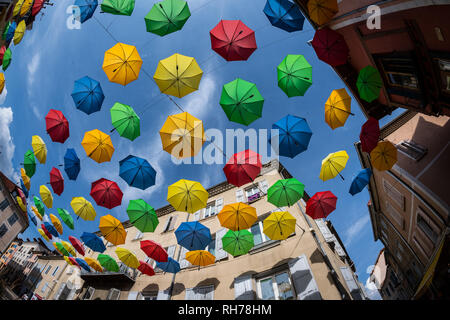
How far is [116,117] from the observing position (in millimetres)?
8156

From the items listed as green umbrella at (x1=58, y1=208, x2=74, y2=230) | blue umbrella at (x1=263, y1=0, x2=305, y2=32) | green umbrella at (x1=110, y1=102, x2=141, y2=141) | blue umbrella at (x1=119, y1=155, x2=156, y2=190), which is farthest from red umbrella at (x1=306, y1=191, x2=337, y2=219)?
green umbrella at (x1=58, y1=208, x2=74, y2=230)

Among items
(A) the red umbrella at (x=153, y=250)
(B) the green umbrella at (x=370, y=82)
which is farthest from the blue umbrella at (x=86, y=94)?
(B) the green umbrella at (x=370, y=82)

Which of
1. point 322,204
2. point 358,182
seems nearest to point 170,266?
point 322,204

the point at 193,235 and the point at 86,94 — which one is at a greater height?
the point at 86,94

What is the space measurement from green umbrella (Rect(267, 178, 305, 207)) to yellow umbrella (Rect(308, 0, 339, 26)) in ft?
22.9

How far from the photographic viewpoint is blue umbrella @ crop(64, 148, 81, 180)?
9.40 m

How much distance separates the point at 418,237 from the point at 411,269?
7.00 m

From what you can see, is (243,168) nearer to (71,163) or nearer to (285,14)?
(285,14)

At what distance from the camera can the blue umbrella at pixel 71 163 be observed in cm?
940

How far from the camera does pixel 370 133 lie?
859 centimetres

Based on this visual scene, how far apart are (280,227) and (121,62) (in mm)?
9552

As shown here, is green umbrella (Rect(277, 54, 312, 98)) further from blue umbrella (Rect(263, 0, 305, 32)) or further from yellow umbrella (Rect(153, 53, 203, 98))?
yellow umbrella (Rect(153, 53, 203, 98))
